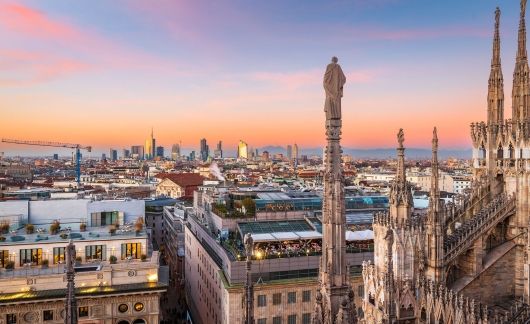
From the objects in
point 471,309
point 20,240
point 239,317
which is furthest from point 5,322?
point 471,309

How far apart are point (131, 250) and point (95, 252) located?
3618 mm

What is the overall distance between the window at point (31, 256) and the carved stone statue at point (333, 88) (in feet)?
134

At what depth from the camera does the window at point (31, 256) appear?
43.8 metres

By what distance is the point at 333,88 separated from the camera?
1357 centimetres

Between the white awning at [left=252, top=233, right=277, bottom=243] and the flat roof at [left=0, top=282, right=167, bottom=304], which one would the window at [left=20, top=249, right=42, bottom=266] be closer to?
the flat roof at [left=0, top=282, right=167, bottom=304]

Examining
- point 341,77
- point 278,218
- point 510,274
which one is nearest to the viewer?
point 341,77

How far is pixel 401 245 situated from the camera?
2708cm

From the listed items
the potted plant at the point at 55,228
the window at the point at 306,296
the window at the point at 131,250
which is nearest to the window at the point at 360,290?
the window at the point at 306,296

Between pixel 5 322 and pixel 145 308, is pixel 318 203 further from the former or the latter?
pixel 5 322

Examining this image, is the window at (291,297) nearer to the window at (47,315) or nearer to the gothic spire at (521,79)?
the window at (47,315)

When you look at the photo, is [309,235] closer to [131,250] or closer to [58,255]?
[131,250]

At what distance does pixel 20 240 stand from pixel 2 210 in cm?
1040

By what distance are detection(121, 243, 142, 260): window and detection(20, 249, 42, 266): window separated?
8.03 metres

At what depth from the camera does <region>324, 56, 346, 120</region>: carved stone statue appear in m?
13.6
